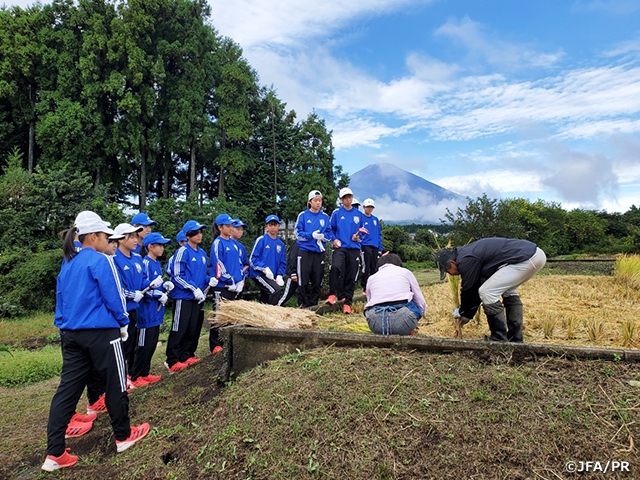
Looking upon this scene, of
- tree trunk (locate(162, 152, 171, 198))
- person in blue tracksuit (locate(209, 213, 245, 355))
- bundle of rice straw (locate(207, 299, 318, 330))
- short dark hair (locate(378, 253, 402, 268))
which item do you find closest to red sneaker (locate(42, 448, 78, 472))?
bundle of rice straw (locate(207, 299, 318, 330))

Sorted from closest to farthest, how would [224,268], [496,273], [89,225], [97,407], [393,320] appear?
[89,225] < [393,320] < [496,273] < [97,407] < [224,268]

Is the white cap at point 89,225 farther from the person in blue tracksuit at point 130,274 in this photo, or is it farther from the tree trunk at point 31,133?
the tree trunk at point 31,133

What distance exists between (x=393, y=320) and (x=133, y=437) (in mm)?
2577

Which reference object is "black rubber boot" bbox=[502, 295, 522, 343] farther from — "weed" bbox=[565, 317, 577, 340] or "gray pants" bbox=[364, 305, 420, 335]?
"gray pants" bbox=[364, 305, 420, 335]

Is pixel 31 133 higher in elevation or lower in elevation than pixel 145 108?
lower

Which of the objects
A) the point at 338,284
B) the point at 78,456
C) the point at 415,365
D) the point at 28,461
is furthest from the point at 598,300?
the point at 28,461

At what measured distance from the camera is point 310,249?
738 cm

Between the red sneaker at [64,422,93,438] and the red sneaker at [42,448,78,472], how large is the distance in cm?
76

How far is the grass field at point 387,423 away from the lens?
9.36 ft

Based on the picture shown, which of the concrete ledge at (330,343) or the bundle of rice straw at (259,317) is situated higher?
the bundle of rice straw at (259,317)

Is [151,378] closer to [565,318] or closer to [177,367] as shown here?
[177,367]

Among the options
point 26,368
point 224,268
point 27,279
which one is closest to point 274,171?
point 27,279

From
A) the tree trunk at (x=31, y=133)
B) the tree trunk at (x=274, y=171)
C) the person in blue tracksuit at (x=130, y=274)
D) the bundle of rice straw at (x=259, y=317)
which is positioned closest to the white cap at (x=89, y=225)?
the person in blue tracksuit at (x=130, y=274)

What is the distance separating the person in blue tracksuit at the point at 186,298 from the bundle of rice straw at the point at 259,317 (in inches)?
45.5
